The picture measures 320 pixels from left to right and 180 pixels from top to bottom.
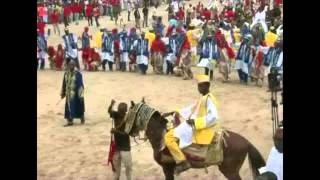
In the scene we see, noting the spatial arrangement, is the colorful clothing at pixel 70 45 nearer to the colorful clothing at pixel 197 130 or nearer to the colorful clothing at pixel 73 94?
the colorful clothing at pixel 73 94

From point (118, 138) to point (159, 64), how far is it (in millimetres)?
5819

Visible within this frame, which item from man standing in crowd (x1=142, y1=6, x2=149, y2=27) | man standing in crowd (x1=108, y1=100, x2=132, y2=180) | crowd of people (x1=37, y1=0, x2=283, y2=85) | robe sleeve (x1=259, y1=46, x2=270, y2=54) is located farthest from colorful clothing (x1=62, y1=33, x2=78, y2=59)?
man standing in crowd (x1=108, y1=100, x2=132, y2=180)

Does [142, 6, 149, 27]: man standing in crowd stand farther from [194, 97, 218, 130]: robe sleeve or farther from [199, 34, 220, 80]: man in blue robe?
[194, 97, 218, 130]: robe sleeve

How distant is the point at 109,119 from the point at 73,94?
2.69ft

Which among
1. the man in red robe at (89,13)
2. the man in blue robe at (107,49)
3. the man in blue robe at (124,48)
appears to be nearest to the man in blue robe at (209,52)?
the man in blue robe at (124,48)

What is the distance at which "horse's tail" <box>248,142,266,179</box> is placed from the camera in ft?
31.1

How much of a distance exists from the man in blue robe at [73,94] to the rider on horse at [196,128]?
10.1ft

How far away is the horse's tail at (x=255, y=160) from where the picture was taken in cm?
948

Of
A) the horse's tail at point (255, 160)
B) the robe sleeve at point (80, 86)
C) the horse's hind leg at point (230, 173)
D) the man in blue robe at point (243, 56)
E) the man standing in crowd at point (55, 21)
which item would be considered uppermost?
the man standing in crowd at point (55, 21)

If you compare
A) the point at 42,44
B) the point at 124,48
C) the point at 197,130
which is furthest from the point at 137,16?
the point at 197,130

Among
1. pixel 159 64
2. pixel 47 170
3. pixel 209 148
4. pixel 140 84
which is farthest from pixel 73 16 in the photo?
pixel 209 148
